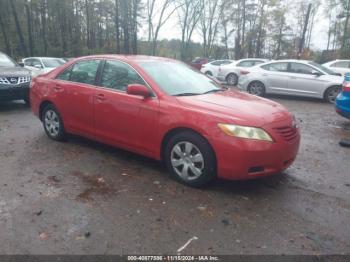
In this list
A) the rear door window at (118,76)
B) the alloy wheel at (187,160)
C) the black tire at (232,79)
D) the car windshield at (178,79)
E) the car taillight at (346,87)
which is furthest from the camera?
the black tire at (232,79)

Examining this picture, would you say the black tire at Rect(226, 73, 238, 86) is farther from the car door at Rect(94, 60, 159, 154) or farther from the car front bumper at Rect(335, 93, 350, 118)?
the car door at Rect(94, 60, 159, 154)

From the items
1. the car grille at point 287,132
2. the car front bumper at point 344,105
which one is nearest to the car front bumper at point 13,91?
the car grille at point 287,132

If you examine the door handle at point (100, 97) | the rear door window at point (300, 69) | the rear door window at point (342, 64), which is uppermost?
the rear door window at point (342, 64)

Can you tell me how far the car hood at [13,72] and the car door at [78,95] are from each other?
3799 millimetres

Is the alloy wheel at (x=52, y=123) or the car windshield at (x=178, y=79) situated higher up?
the car windshield at (x=178, y=79)

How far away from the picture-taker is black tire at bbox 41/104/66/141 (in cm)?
572

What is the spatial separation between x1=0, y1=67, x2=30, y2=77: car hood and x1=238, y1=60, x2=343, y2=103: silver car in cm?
803

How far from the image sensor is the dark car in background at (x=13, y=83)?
853 centimetres

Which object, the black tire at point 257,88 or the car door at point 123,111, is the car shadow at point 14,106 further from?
the black tire at point 257,88

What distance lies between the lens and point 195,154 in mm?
3963

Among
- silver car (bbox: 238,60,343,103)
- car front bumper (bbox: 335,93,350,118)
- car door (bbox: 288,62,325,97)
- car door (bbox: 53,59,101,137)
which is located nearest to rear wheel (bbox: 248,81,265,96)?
silver car (bbox: 238,60,343,103)

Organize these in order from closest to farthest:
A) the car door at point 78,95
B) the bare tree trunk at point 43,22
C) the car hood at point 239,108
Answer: the car hood at point 239,108
the car door at point 78,95
the bare tree trunk at point 43,22

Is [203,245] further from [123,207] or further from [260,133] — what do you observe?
[260,133]

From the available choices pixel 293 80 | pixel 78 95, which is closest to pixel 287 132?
pixel 78 95
